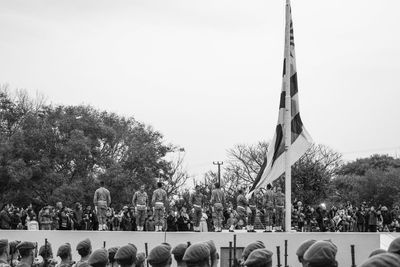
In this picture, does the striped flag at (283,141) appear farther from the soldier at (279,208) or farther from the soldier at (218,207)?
the soldier at (218,207)

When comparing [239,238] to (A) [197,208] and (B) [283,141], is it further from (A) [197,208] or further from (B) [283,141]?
(B) [283,141]

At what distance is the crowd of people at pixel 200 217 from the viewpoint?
974 inches

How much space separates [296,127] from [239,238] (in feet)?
14.5

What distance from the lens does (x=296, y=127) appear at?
23625mm

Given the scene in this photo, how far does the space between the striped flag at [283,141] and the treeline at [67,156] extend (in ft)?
72.0

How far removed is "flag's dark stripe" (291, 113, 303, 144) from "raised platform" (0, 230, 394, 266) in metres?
3.59

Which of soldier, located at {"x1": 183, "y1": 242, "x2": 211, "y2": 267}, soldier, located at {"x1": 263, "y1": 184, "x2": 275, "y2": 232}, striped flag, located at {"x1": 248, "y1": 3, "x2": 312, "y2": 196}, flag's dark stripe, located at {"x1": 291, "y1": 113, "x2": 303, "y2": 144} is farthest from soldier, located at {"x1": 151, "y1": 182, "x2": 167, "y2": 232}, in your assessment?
soldier, located at {"x1": 183, "y1": 242, "x2": 211, "y2": 267}

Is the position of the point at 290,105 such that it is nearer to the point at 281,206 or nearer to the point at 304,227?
the point at 281,206

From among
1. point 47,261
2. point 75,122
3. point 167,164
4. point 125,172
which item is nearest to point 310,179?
point 167,164

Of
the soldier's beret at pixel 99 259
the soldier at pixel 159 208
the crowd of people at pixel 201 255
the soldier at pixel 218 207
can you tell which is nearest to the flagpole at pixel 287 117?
the soldier at pixel 218 207

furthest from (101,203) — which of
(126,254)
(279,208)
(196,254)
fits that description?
(196,254)

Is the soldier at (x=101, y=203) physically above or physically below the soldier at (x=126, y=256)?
above

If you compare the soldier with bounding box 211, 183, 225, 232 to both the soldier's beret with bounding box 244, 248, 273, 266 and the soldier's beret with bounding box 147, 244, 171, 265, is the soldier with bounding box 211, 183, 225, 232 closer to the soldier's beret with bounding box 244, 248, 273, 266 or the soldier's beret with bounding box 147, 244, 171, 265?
the soldier's beret with bounding box 147, 244, 171, 265

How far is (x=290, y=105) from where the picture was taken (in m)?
23.8
